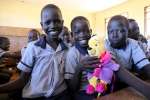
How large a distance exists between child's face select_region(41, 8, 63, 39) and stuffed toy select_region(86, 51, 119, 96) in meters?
0.34

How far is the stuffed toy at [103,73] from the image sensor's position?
36.1 inches

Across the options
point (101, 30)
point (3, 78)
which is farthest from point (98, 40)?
point (101, 30)

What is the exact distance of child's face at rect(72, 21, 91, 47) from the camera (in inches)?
52.1

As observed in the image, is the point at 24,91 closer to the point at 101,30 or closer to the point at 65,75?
the point at 65,75

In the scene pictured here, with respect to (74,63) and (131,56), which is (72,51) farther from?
(131,56)

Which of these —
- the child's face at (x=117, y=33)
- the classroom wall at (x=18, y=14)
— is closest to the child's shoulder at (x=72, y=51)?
the child's face at (x=117, y=33)

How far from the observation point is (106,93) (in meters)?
0.95

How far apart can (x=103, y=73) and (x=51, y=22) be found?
0.43 meters

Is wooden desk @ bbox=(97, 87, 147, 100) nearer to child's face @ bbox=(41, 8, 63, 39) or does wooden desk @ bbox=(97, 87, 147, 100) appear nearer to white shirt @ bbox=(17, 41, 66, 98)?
white shirt @ bbox=(17, 41, 66, 98)

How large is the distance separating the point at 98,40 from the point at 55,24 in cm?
29

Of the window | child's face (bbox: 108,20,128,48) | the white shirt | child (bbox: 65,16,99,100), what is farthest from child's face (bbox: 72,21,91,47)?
the window

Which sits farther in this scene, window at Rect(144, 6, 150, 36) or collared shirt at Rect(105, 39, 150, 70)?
window at Rect(144, 6, 150, 36)

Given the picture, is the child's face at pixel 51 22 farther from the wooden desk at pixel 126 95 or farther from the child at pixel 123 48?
the wooden desk at pixel 126 95

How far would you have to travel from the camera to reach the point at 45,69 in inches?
44.2
